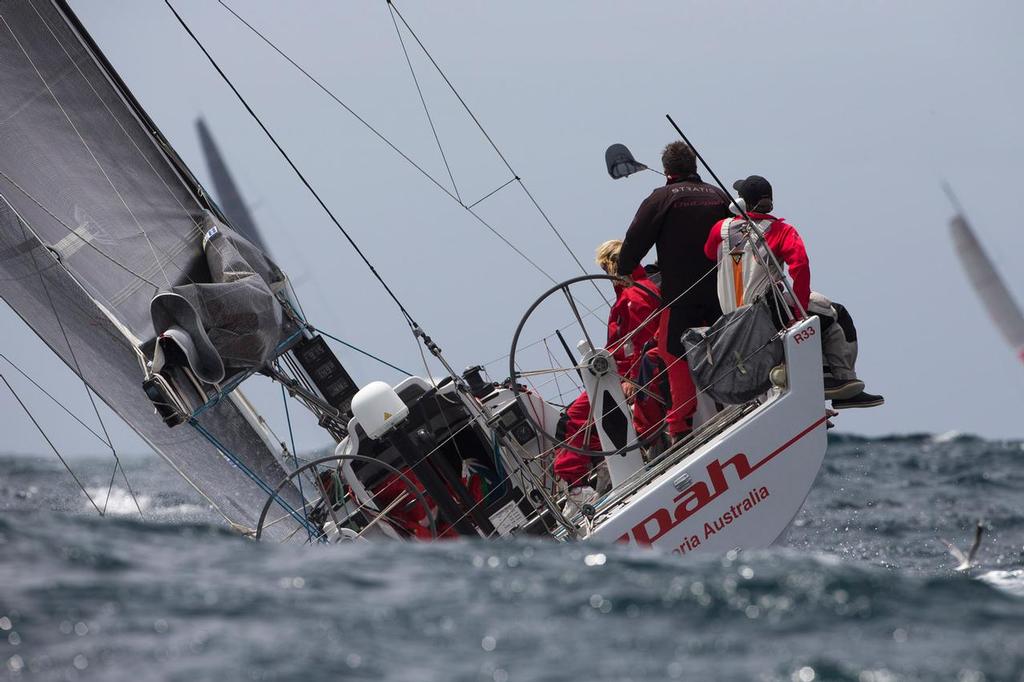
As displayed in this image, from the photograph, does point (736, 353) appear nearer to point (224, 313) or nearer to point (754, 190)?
point (754, 190)

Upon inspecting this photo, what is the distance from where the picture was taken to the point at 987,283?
26.9 feet

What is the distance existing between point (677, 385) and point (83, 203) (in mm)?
2870

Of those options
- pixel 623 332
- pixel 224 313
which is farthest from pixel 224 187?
pixel 623 332

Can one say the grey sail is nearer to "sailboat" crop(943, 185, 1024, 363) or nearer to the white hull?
the white hull

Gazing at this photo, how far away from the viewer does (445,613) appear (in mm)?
3457

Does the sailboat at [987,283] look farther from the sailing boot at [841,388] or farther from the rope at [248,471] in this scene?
the rope at [248,471]

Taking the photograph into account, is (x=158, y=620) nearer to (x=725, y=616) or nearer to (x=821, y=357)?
(x=725, y=616)

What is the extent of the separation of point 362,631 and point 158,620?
509 mm

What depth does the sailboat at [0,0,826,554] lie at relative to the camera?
5363mm

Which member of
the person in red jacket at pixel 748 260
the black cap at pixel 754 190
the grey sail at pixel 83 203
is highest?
Answer: the grey sail at pixel 83 203

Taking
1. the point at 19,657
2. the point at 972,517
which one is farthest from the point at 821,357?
the point at 972,517

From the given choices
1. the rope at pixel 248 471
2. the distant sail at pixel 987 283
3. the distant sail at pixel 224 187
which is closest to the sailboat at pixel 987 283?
the distant sail at pixel 987 283

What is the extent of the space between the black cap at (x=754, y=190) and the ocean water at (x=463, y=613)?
1.81m

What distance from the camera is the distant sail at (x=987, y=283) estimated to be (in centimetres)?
753
